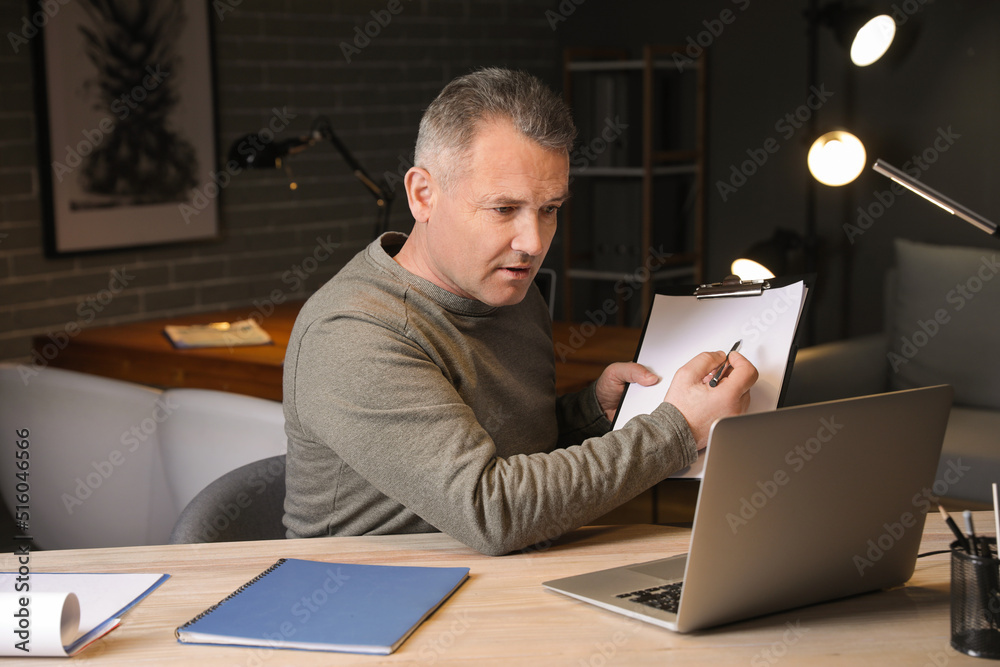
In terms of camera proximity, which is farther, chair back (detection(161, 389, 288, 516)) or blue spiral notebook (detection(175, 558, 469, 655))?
chair back (detection(161, 389, 288, 516))

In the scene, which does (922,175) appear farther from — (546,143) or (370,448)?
(370,448)

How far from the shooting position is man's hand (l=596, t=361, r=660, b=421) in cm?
138

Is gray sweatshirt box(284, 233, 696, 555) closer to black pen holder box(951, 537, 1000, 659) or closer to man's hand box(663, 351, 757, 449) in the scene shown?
man's hand box(663, 351, 757, 449)

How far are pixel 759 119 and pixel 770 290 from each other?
3569mm

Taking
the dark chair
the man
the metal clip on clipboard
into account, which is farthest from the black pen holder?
the dark chair

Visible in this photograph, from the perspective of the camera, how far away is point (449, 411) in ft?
3.93

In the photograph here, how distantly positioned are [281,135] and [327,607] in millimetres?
3418

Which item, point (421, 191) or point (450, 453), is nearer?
point (450, 453)

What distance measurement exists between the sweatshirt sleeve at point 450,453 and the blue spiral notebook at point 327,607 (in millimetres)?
86

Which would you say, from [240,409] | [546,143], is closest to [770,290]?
[546,143]

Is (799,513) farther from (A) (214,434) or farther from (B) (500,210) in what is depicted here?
(A) (214,434)

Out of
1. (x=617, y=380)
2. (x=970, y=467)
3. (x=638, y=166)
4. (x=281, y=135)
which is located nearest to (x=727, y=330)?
(x=617, y=380)

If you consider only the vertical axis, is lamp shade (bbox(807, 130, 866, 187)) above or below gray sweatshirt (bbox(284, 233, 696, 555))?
above

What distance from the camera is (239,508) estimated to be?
147 centimetres
